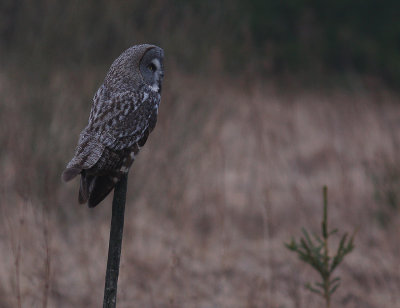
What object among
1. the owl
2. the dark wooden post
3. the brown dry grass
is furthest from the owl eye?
the brown dry grass

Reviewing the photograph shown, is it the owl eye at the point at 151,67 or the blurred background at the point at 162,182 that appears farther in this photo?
the blurred background at the point at 162,182

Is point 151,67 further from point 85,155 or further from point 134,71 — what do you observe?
point 85,155

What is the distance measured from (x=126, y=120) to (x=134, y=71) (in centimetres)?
12

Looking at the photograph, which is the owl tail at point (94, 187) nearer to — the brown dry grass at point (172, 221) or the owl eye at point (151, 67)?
the owl eye at point (151, 67)

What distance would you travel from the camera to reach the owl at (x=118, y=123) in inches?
37.1

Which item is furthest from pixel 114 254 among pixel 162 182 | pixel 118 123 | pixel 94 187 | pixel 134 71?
pixel 162 182

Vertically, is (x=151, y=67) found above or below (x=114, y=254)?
above

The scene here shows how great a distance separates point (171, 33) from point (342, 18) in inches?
339

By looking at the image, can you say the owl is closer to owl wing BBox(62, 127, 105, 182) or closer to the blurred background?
owl wing BBox(62, 127, 105, 182)

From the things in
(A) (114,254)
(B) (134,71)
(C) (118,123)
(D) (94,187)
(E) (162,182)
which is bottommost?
(A) (114,254)

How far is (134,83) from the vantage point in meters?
1.03

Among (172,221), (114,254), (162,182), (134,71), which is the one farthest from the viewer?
(162,182)

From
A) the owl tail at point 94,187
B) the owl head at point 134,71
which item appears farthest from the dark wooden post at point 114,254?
the owl head at point 134,71

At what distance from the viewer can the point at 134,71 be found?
41.2 inches
